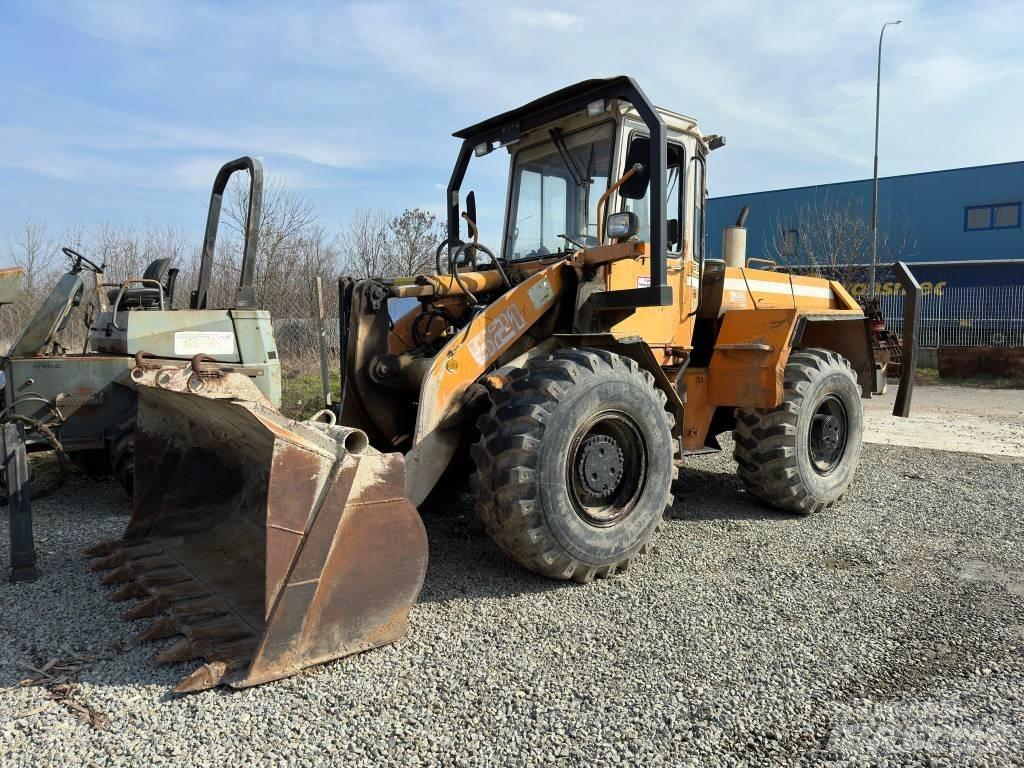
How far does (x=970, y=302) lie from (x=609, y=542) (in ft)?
65.1

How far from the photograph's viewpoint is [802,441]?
5602 millimetres

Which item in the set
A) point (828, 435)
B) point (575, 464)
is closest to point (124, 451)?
point (575, 464)

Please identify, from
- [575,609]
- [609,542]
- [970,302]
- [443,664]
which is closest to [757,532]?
[609,542]

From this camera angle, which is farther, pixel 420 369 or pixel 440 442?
pixel 420 369

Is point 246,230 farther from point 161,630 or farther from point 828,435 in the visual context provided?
point 828,435

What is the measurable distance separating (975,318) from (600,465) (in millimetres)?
19752

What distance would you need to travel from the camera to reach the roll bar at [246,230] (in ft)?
21.1

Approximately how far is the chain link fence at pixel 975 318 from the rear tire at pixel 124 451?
19.3 m

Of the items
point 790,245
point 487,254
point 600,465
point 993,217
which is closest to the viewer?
point 600,465

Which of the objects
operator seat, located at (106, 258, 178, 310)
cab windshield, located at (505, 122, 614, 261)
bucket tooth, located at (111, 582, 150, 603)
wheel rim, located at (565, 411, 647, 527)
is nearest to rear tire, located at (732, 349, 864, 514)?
wheel rim, located at (565, 411, 647, 527)

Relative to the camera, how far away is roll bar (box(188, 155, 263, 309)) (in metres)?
6.42

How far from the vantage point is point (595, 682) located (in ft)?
10.1

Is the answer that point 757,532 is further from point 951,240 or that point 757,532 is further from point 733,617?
point 951,240

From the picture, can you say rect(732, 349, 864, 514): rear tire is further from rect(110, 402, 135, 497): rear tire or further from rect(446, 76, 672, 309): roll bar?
rect(110, 402, 135, 497): rear tire
